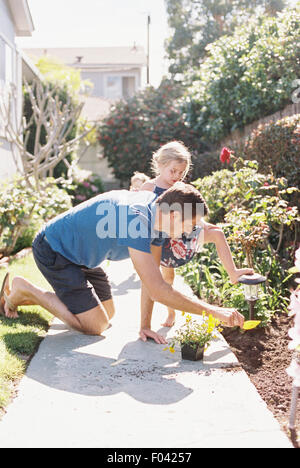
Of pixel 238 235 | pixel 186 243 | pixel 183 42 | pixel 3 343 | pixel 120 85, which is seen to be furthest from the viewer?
pixel 120 85

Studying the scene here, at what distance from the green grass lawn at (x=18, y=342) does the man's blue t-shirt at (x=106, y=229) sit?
0.65m

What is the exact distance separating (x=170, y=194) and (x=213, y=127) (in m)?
8.88

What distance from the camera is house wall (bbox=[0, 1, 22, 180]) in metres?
10.5

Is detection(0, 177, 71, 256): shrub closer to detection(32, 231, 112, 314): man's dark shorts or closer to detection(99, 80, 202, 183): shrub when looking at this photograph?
detection(32, 231, 112, 314): man's dark shorts

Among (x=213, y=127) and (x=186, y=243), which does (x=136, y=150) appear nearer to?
(x=213, y=127)

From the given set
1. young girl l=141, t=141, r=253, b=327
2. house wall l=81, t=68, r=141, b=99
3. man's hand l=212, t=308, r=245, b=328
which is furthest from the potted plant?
house wall l=81, t=68, r=141, b=99

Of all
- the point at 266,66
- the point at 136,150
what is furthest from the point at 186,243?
the point at 136,150

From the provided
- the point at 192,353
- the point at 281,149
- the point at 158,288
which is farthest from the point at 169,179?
the point at 281,149

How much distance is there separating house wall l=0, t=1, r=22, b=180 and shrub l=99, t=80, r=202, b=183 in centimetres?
390

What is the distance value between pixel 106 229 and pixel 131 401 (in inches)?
47.2

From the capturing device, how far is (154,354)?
365cm

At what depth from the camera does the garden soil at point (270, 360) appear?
9.65 ft

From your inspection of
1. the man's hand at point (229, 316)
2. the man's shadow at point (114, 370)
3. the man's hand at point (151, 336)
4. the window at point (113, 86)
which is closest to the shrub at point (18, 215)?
the man's shadow at point (114, 370)

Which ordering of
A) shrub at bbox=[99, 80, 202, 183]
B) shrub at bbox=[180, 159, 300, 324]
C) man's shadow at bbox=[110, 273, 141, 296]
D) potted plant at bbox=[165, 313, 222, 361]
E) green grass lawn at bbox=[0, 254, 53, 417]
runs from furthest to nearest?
shrub at bbox=[99, 80, 202, 183] → man's shadow at bbox=[110, 273, 141, 296] → shrub at bbox=[180, 159, 300, 324] → potted plant at bbox=[165, 313, 222, 361] → green grass lawn at bbox=[0, 254, 53, 417]
